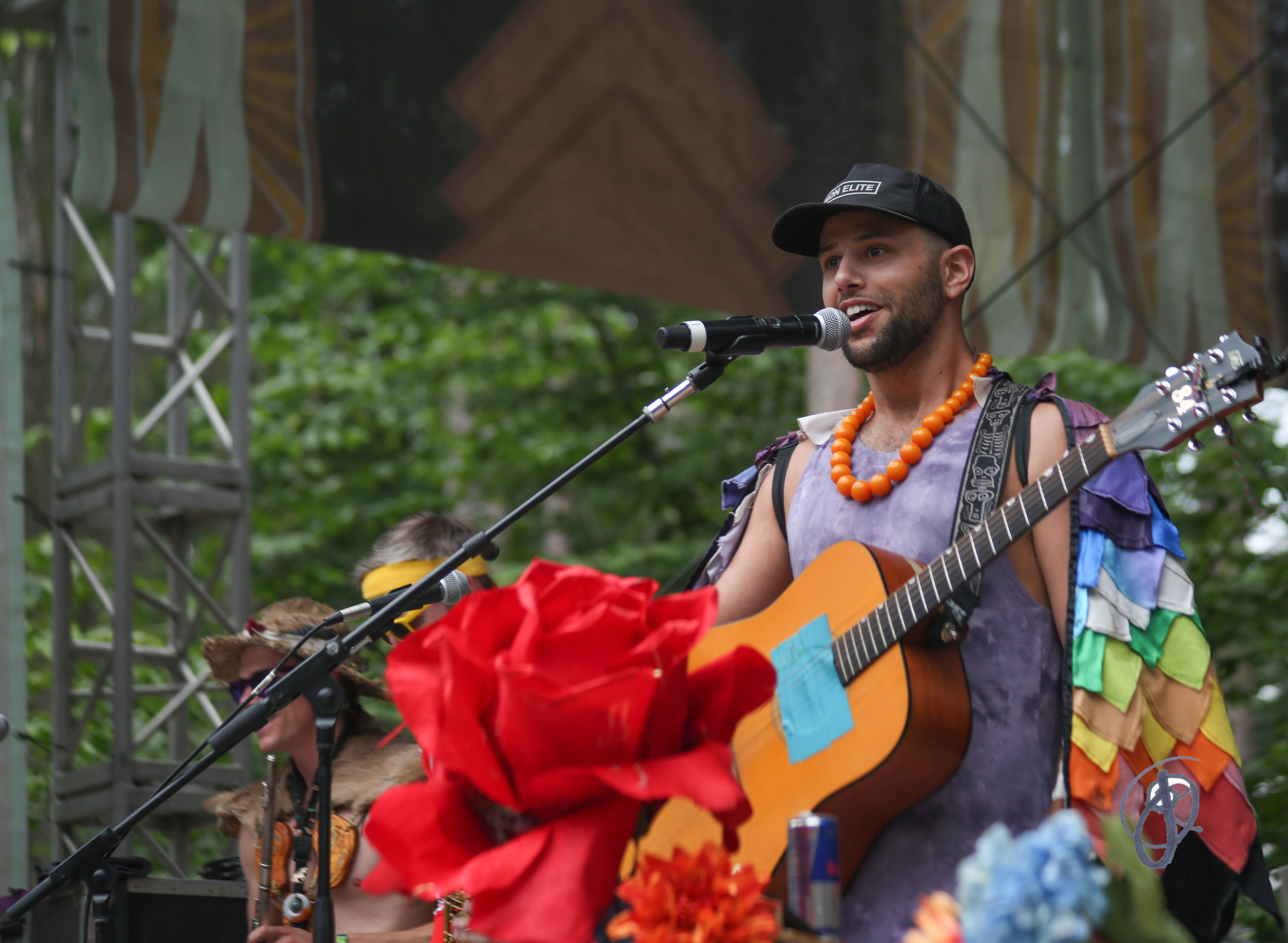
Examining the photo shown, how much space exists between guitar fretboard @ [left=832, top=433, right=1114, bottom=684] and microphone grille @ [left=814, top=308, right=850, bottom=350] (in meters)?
0.39

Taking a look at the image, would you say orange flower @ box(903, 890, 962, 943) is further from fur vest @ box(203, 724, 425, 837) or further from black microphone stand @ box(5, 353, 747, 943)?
fur vest @ box(203, 724, 425, 837)

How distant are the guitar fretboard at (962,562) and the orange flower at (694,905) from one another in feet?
2.46

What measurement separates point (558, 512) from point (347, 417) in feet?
6.14

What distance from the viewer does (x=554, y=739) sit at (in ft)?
4.62

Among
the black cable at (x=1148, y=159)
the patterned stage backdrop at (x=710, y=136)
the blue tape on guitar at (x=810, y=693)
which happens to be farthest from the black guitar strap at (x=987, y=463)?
the black cable at (x=1148, y=159)

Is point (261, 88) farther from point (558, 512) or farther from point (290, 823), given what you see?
point (558, 512)

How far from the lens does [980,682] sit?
2223mm

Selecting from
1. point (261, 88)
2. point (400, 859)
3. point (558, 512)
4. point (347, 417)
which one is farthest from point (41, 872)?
point (347, 417)

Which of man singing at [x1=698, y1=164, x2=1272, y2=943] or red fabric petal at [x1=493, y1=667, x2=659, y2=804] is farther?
man singing at [x1=698, y1=164, x2=1272, y2=943]

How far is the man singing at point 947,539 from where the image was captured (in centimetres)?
210

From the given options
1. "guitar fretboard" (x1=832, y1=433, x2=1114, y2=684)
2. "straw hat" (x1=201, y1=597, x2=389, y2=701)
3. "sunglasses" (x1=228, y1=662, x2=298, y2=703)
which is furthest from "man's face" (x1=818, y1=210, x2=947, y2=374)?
"sunglasses" (x1=228, y1=662, x2=298, y2=703)

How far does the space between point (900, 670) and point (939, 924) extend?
0.88 meters

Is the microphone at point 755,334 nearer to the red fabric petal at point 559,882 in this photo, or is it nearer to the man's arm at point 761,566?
the man's arm at point 761,566

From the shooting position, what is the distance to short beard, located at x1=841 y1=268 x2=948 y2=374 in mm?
2521
